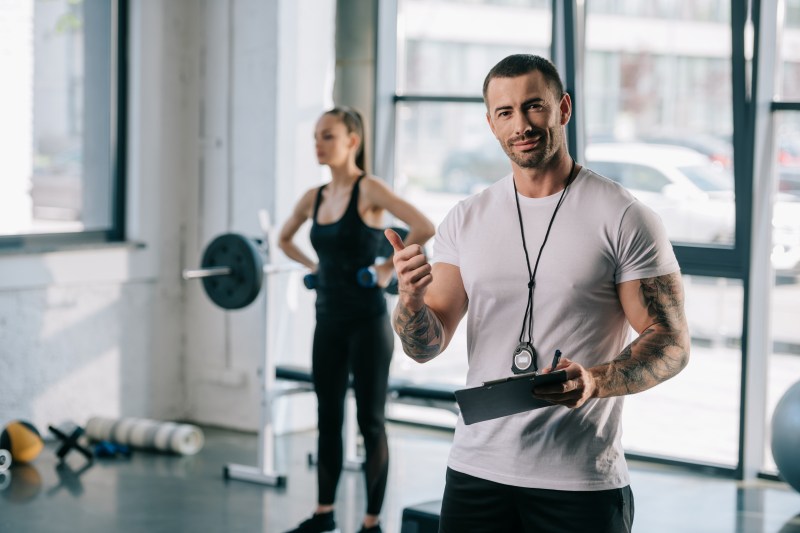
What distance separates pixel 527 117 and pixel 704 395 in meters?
3.18

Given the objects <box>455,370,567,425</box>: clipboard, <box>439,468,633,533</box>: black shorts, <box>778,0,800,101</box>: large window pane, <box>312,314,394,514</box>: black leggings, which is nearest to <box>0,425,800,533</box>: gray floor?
<box>312,314,394,514</box>: black leggings

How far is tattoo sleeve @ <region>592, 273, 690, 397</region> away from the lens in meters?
1.50

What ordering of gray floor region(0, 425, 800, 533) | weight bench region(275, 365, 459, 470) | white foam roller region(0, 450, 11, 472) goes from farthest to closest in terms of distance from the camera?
white foam roller region(0, 450, 11, 472)
weight bench region(275, 365, 459, 470)
gray floor region(0, 425, 800, 533)

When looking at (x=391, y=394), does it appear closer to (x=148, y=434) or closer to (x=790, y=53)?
(x=148, y=434)

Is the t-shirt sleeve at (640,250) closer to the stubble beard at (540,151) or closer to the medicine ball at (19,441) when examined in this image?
the stubble beard at (540,151)

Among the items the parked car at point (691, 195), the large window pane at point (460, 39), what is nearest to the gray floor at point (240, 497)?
the parked car at point (691, 195)

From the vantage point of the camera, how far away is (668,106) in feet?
14.2

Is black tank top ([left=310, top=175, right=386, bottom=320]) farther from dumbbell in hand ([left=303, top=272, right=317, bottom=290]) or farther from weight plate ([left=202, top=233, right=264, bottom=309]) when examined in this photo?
weight plate ([left=202, top=233, right=264, bottom=309])

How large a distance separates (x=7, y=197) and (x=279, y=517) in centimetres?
187

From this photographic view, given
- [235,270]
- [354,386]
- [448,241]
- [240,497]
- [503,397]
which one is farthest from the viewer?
[235,270]

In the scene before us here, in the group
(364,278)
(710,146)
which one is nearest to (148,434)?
(364,278)

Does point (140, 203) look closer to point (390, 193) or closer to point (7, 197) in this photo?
point (7, 197)

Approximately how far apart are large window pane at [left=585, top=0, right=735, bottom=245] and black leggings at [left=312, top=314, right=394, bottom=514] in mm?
1641

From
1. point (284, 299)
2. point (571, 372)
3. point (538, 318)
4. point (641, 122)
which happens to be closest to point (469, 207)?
point (538, 318)
